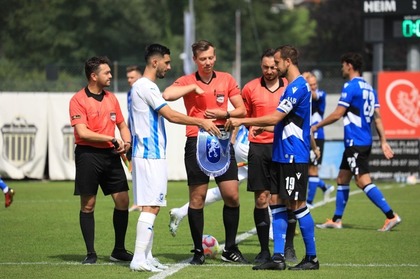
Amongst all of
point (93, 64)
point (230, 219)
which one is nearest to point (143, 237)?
point (230, 219)

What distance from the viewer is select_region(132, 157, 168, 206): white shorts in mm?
10375

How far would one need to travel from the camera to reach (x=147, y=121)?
1041 cm

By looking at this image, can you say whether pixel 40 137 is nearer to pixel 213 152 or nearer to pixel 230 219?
pixel 230 219

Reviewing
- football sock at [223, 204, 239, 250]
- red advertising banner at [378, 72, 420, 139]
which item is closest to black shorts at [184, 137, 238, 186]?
football sock at [223, 204, 239, 250]

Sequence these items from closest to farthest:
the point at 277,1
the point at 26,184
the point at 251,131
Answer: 1. the point at 251,131
2. the point at 26,184
3. the point at 277,1

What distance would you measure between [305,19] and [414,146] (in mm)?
76477

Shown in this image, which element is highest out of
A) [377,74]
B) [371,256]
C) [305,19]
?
[305,19]

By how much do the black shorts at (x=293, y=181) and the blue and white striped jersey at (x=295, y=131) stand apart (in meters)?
0.07

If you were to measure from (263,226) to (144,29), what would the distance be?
64444mm

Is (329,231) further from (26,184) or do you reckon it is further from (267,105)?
(26,184)

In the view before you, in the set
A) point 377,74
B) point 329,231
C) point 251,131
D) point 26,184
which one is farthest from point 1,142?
point 251,131

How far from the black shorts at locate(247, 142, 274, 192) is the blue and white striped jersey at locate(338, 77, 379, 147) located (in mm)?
2901

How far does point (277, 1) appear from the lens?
9394 cm

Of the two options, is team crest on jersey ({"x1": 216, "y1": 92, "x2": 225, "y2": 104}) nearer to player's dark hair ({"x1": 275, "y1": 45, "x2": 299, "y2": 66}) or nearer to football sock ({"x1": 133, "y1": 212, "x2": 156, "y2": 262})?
player's dark hair ({"x1": 275, "y1": 45, "x2": 299, "y2": 66})
